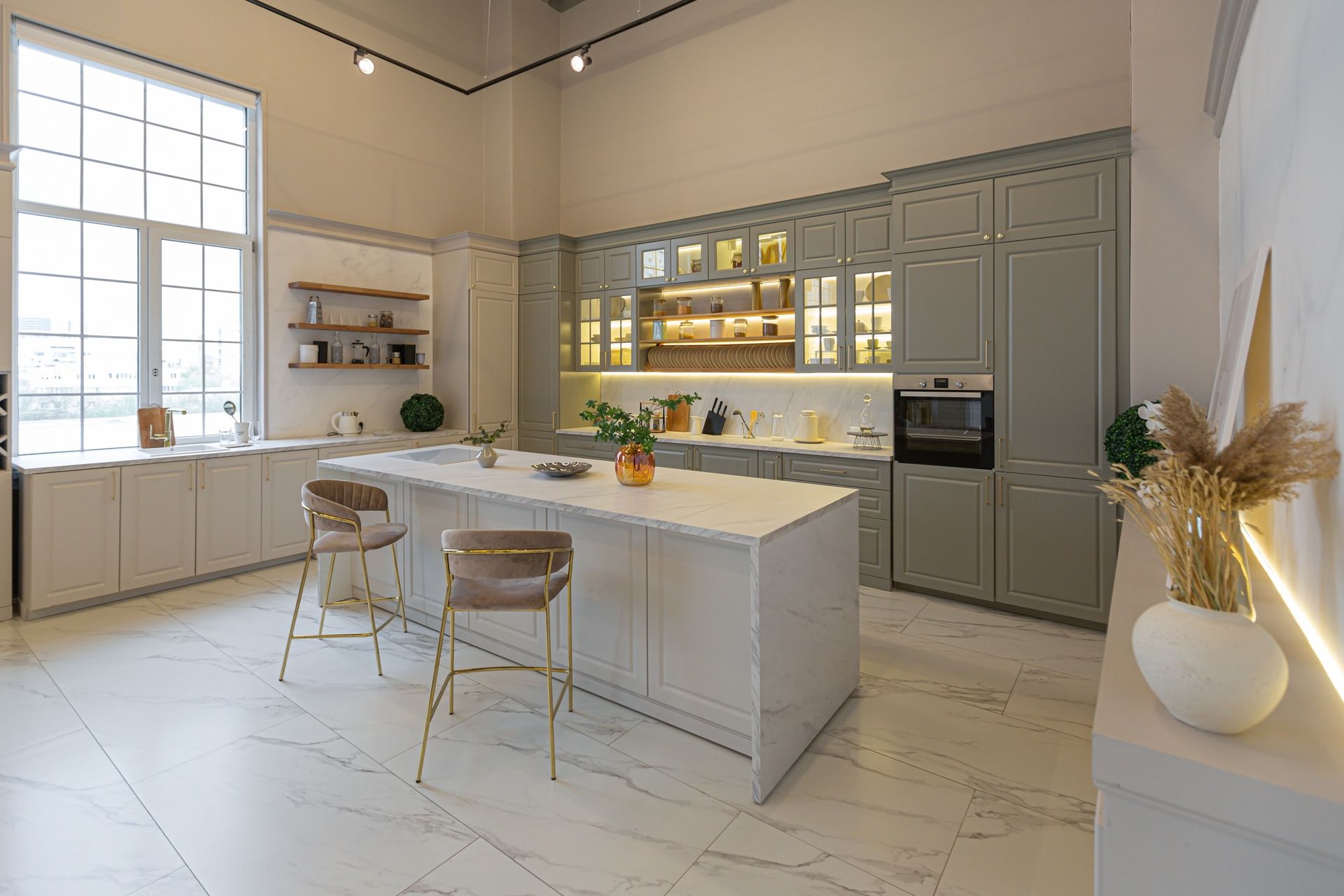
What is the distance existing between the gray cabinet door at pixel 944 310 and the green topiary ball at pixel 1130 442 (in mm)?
827

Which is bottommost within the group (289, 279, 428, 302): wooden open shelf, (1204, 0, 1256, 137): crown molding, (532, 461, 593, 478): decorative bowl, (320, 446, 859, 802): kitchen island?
(320, 446, 859, 802): kitchen island

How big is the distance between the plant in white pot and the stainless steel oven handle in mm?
3036

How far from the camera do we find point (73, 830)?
220cm

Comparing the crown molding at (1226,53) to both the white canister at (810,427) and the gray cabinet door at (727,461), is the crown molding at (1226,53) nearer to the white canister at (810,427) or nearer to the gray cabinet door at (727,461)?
the white canister at (810,427)

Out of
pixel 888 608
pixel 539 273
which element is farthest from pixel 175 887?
pixel 539 273

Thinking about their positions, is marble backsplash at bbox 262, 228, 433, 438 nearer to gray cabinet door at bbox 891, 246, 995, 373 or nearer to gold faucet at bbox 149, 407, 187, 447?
gold faucet at bbox 149, 407, 187, 447

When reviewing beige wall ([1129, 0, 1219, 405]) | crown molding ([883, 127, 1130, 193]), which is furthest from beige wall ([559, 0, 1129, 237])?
crown molding ([883, 127, 1130, 193])

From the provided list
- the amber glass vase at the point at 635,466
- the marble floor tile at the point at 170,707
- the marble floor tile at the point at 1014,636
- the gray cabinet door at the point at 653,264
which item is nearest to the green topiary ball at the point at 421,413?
the gray cabinet door at the point at 653,264

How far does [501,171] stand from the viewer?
7211mm

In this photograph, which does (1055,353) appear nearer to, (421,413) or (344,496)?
(344,496)

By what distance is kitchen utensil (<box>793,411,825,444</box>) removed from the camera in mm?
5473

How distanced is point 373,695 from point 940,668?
9.32 feet

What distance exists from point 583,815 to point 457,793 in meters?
0.49

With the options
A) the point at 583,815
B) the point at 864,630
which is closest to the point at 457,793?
the point at 583,815
